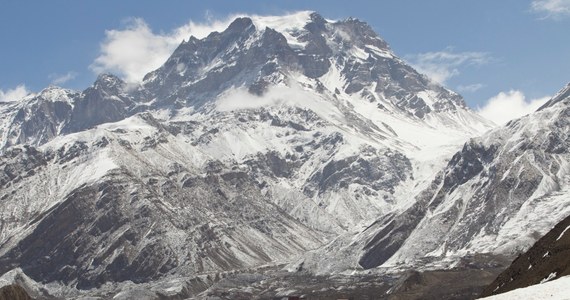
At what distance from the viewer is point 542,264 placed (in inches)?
6496

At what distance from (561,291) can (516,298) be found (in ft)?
14.7

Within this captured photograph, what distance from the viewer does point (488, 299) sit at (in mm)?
85062

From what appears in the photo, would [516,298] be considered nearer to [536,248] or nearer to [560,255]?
[560,255]

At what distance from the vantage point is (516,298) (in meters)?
82.8

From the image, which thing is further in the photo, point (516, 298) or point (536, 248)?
point (536, 248)

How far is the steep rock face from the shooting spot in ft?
487

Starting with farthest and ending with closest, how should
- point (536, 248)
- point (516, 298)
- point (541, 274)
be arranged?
point (536, 248)
point (541, 274)
point (516, 298)

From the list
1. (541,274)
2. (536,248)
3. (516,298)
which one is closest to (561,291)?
(516,298)

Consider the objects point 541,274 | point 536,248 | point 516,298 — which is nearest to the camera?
point 516,298

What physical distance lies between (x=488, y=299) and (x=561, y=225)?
393ft

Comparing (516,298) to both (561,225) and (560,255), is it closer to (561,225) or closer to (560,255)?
(560,255)

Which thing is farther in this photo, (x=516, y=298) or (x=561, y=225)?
(x=561, y=225)

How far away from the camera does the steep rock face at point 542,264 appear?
148500 mm

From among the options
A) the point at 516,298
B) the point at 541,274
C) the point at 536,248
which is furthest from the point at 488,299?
the point at 536,248
